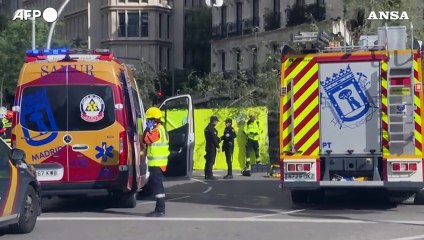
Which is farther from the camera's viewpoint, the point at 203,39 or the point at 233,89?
the point at 203,39

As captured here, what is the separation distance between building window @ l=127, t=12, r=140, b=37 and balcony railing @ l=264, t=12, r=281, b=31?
21.4 meters

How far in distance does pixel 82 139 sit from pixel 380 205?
5.39m

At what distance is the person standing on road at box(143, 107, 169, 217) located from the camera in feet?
47.4

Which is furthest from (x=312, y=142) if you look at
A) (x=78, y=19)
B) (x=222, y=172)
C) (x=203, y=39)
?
(x=78, y=19)

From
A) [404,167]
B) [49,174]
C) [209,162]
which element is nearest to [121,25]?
[209,162]

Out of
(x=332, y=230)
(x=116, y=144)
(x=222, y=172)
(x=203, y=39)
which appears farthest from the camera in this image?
(x=203, y=39)

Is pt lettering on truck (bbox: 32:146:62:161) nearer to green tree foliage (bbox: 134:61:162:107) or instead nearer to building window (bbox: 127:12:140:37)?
green tree foliage (bbox: 134:61:162:107)

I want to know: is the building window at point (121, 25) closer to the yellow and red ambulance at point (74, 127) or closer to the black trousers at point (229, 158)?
the black trousers at point (229, 158)

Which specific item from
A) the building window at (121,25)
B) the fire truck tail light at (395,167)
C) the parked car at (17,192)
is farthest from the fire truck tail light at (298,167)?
the building window at (121,25)

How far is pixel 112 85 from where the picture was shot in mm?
14773

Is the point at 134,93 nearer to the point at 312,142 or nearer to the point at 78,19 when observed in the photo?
the point at 312,142

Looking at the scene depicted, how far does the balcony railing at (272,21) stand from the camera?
162 ft

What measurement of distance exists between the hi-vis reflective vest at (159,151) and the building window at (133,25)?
56.1 m

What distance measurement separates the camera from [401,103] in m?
14.5
